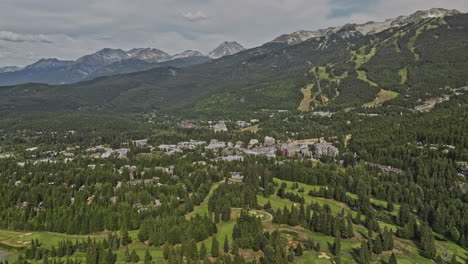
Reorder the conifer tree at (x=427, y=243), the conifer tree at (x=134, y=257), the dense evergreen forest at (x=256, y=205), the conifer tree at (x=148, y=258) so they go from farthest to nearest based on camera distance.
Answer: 1. the conifer tree at (x=427, y=243)
2. the dense evergreen forest at (x=256, y=205)
3. the conifer tree at (x=134, y=257)
4. the conifer tree at (x=148, y=258)

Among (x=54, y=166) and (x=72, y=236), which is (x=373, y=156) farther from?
(x=54, y=166)

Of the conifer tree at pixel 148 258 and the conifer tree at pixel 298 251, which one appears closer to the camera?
the conifer tree at pixel 148 258

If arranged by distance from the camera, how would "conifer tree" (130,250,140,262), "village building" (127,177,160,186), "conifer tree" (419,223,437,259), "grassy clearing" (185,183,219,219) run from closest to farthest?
"conifer tree" (130,250,140,262)
"conifer tree" (419,223,437,259)
"grassy clearing" (185,183,219,219)
"village building" (127,177,160,186)

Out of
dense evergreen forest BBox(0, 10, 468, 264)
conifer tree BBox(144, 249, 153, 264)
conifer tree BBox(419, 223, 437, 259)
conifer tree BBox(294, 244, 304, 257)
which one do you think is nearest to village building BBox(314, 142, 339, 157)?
dense evergreen forest BBox(0, 10, 468, 264)

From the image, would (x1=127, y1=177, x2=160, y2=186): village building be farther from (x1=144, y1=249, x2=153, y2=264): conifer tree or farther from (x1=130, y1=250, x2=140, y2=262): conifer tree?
(x1=144, y1=249, x2=153, y2=264): conifer tree

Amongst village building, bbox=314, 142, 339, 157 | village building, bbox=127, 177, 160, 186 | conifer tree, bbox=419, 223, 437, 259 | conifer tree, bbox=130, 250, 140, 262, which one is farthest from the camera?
village building, bbox=314, 142, 339, 157

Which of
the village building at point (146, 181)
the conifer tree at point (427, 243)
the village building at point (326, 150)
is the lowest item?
the conifer tree at point (427, 243)

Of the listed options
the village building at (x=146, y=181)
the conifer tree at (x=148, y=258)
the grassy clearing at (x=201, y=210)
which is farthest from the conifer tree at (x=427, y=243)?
the village building at (x=146, y=181)

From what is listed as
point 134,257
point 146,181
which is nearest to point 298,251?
point 134,257

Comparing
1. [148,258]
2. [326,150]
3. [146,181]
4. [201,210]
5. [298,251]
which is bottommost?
[201,210]

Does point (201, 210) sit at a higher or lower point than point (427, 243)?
higher

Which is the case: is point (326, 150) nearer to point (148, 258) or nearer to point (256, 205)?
point (256, 205)

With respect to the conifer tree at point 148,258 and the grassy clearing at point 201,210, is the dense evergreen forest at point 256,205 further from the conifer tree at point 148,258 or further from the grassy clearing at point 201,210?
the grassy clearing at point 201,210
